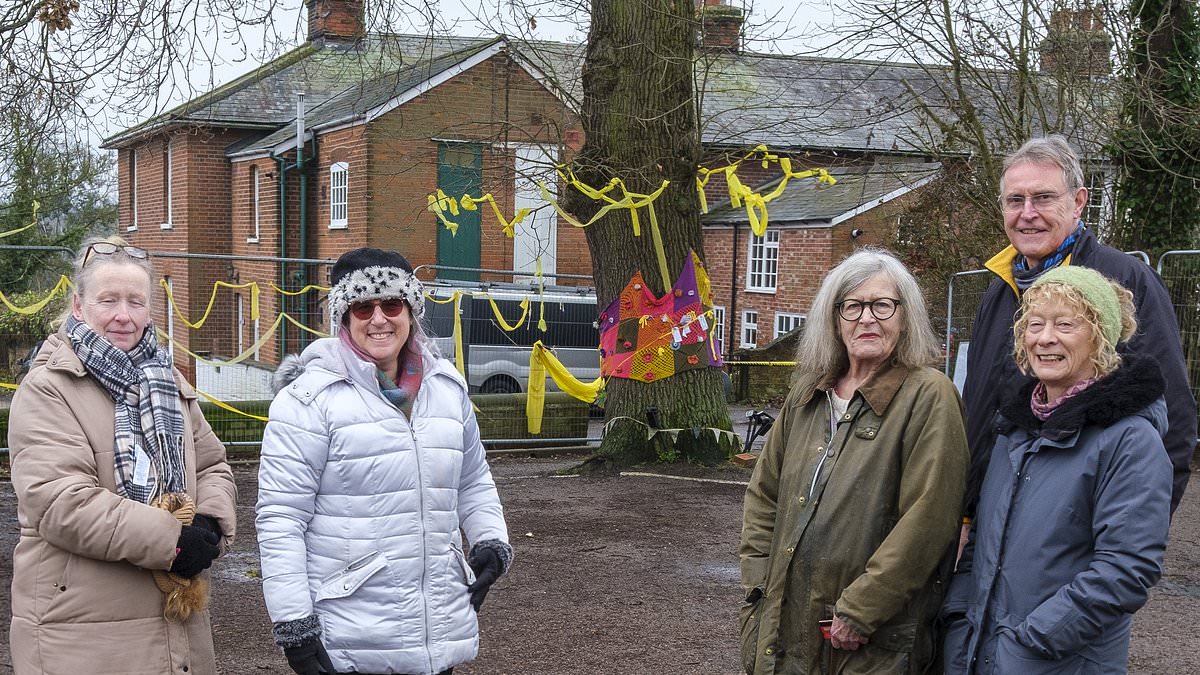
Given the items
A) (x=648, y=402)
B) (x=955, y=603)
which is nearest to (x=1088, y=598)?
(x=955, y=603)

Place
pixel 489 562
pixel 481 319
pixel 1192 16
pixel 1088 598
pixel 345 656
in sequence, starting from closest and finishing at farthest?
pixel 1088 598
pixel 345 656
pixel 489 562
pixel 1192 16
pixel 481 319

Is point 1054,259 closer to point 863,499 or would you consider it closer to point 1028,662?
point 863,499

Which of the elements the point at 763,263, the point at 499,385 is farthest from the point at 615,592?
the point at 763,263

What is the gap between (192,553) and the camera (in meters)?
3.16

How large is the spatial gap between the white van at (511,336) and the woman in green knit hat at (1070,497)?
31.9ft

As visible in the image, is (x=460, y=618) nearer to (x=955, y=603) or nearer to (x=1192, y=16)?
(x=955, y=603)

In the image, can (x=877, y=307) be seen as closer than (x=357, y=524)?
No

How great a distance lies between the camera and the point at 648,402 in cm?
998

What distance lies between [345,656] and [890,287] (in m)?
1.84

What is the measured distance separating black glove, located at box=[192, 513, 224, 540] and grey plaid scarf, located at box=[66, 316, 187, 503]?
0.33ft

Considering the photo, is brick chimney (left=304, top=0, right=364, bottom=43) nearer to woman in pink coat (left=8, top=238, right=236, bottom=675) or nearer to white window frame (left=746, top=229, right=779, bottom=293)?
white window frame (left=746, top=229, right=779, bottom=293)

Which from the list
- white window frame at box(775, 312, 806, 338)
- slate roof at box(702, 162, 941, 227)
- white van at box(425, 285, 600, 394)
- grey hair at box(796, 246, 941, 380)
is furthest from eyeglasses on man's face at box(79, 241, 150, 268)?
white window frame at box(775, 312, 806, 338)

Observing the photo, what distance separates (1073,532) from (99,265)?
2803 millimetres

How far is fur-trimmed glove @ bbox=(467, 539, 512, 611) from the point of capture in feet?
10.6
